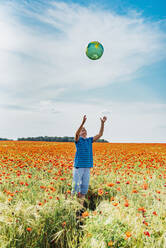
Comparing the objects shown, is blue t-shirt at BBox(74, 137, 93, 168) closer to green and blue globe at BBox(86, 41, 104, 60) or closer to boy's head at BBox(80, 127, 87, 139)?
A: boy's head at BBox(80, 127, 87, 139)

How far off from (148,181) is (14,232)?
463 cm

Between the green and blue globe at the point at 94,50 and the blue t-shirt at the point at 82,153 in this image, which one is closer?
the blue t-shirt at the point at 82,153

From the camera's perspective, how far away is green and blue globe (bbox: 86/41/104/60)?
18.9 ft

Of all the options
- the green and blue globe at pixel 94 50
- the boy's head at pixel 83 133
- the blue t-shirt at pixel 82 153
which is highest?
the green and blue globe at pixel 94 50

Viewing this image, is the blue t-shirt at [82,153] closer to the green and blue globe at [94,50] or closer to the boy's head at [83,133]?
the boy's head at [83,133]

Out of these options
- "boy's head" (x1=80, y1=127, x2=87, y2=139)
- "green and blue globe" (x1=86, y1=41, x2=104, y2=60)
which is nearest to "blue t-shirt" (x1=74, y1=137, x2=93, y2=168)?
"boy's head" (x1=80, y1=127, x2=87, y2=139)

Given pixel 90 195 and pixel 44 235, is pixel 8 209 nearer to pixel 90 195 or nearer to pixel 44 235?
pixel 44 235

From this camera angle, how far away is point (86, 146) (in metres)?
5.22

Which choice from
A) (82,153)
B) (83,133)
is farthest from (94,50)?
(82,153)

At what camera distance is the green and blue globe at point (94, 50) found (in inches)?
227

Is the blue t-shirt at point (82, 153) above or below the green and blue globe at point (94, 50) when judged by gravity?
below

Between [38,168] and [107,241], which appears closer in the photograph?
[107,241]

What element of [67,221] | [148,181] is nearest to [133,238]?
[67,221]

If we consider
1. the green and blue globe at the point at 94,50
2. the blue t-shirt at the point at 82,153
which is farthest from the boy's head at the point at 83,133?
the green and blue globe at the point at 94,50
